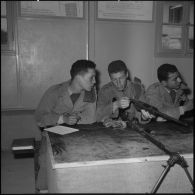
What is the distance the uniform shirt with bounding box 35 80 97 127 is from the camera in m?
2.12

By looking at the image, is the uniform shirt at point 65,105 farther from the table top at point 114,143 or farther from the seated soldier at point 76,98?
the table top at point 114,143

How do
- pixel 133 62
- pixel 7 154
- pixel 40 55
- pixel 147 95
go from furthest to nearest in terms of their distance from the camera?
1. pixel 133 62
2. pixel 40 55
3. pixel 7 154
4. pixel 147 95

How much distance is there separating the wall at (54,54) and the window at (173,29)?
0.12m

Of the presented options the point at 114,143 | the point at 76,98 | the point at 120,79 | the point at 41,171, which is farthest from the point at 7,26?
the point at 114,143

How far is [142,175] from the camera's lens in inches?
48.5

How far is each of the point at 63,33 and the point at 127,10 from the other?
871 millimetres

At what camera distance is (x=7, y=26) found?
115 inches

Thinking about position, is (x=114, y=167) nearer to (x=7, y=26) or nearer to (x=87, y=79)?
(x=87, y=79)

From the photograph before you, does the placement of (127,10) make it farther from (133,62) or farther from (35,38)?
(35,38)

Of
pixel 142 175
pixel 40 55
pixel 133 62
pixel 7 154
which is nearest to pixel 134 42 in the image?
pixel 133 62

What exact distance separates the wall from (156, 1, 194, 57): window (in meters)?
0.12

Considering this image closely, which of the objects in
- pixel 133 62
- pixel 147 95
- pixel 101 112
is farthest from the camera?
pixel 133 62

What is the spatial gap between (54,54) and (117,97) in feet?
4.08

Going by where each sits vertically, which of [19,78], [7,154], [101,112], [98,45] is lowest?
[7,154]
